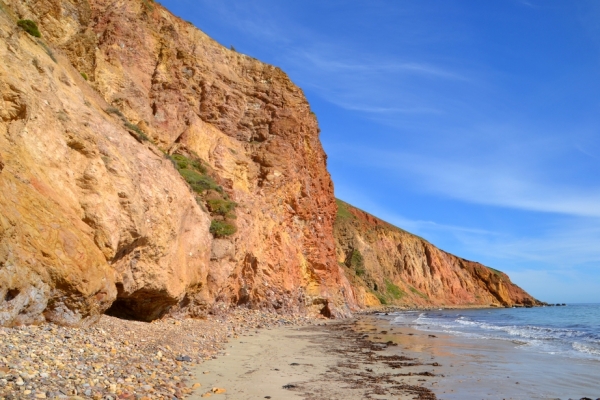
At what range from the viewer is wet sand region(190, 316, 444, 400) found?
7.57 metres

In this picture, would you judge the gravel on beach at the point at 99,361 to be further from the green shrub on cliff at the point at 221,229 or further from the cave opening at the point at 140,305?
the green shrub on cliff at the point at 221,229

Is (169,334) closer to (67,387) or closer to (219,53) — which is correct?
(67,387)

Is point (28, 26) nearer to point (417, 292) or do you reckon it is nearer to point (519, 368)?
point (519, 368)

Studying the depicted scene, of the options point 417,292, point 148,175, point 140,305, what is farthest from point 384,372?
point 417,292

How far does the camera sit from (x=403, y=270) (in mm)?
69000

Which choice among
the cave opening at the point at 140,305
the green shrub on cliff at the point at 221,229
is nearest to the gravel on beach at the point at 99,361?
the cave opening at the point at 140,305

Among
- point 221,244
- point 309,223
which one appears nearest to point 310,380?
point 221,244

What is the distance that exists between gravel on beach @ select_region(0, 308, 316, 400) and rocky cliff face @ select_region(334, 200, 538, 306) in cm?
4122

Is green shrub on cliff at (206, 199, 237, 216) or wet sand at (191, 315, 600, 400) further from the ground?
green shrub on cliff at (206, 199, 237, 216)

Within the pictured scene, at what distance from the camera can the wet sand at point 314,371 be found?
7570mm

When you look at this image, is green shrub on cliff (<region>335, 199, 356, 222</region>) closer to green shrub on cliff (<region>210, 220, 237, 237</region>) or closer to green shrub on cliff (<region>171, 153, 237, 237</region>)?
green shrub on cliff (<region>171, 153, 237, 237</region>)

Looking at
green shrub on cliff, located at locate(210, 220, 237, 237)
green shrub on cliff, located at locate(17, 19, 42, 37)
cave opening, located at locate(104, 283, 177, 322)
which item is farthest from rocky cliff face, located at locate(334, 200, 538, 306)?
green shrub on cliff, located at locate(17, 19, 42, 37)

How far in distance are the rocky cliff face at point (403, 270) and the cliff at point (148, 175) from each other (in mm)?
25643

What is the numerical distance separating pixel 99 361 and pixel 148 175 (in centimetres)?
708
